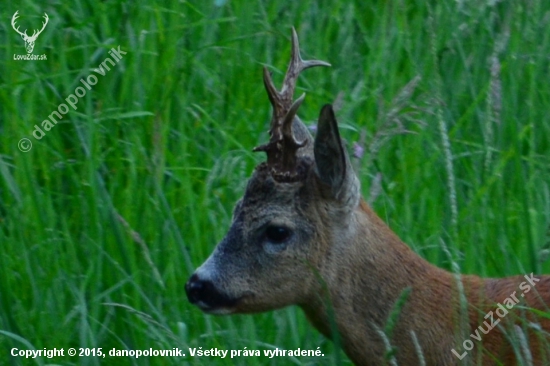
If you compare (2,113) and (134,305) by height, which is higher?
(2,113)

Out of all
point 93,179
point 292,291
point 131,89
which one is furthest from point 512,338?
point 131,89

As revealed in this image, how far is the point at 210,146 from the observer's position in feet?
19.0

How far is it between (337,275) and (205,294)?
437 mm

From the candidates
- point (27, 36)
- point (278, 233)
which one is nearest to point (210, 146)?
point (27, 36)

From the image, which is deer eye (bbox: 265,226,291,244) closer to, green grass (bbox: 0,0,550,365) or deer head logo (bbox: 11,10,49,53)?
green grass (bbox: 0,0,550,365)

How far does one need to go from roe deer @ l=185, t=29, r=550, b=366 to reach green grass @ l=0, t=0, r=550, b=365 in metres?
0.26

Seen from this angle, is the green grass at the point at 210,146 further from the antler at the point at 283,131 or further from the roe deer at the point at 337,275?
the antler at the point at 283,131

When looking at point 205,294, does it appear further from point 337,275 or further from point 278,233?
point 337,275

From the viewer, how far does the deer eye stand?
4.05 metres

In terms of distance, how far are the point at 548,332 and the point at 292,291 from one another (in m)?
0.84

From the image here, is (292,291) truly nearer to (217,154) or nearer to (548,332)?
(548,332)

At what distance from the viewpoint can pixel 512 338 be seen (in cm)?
374

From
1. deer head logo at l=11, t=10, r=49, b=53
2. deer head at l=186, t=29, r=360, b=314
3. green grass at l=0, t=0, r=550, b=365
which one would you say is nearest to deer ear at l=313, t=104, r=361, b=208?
deer head at l=186, t=29, r=360, b=314

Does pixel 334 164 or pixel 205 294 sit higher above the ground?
pixel 334 164
